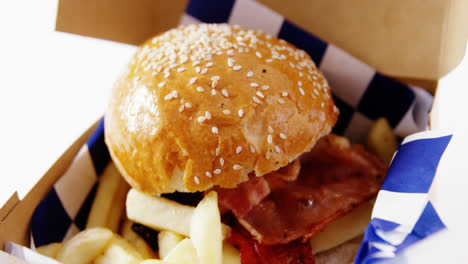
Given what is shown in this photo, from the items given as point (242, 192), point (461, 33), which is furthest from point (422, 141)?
point (242, 192)

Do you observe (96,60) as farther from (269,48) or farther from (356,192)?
(356,192)

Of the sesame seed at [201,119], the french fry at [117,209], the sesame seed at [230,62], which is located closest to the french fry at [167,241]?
the french fry at [117,209]

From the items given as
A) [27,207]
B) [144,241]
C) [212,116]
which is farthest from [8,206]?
[212,116]

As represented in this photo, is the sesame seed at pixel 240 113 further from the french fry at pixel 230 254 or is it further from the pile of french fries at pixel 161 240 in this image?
the french fry at pixel 230 254

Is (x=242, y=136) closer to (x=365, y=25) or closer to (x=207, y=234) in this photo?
(x=207, y=234)

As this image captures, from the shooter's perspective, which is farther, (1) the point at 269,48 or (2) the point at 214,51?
(1) the point at 269,48

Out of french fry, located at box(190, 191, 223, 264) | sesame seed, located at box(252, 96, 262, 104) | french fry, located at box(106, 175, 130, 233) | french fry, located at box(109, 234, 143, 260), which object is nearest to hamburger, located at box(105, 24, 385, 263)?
sesame seed, located at box(252, 96, 262, 104)

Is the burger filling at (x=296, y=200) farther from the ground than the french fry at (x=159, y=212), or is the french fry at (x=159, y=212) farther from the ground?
the burger filling at (x=296, y=200)
